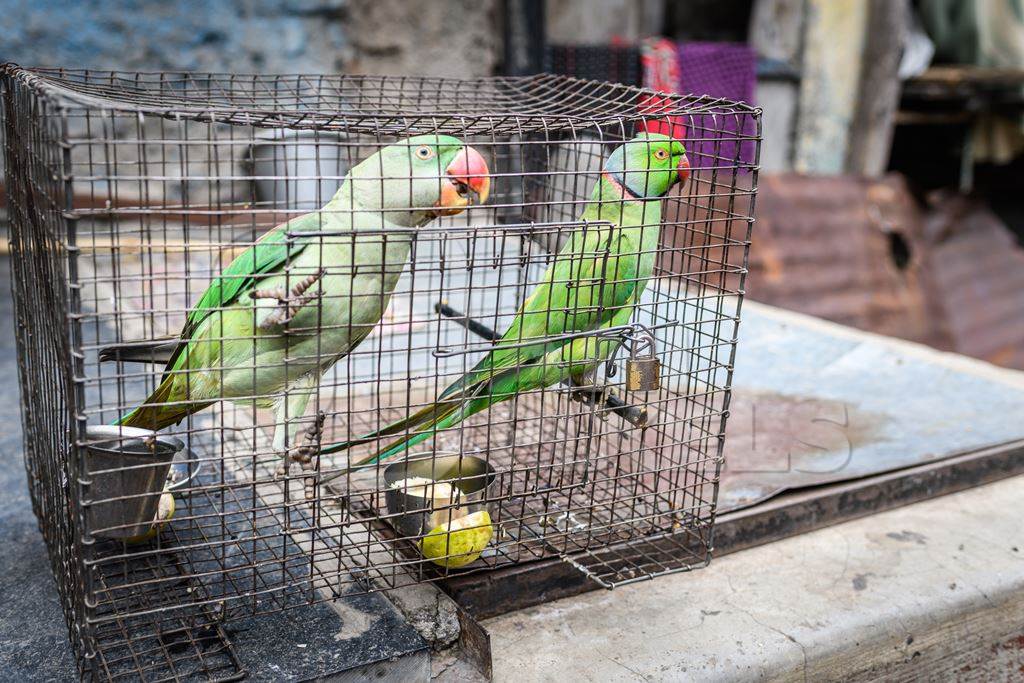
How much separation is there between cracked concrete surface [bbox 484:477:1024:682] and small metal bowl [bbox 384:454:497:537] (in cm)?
23

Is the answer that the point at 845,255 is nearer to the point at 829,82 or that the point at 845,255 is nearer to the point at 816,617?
the point at 829,82

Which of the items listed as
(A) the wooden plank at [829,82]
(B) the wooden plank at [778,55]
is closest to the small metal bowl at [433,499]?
(B) the wooden plank at [778,55]

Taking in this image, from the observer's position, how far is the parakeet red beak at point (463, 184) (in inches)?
62.6

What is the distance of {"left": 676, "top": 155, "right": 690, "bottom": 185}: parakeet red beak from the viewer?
182 centimetres

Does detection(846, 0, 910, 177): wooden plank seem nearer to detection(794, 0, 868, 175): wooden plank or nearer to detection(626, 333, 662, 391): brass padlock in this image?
detection(794, 0, 868, 175): wooden plank

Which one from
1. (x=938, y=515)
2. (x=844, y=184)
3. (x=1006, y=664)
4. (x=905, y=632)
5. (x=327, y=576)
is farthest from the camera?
(x=844, y=184)

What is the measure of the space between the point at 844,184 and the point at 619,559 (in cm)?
383

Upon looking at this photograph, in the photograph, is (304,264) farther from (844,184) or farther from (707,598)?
(844,184)

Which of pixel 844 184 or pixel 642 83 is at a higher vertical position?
pixel 642 83

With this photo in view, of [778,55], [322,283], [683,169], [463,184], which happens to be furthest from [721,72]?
[322,283]

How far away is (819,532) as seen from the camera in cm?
216

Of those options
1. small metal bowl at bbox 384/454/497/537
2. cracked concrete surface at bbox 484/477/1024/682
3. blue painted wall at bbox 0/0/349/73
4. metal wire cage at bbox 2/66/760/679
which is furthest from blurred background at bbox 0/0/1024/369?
small metal bowl at bbox 384/454/497/537

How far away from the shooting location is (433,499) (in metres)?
1.60

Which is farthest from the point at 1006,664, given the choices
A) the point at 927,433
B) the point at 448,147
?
the point at 448,147
